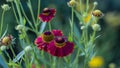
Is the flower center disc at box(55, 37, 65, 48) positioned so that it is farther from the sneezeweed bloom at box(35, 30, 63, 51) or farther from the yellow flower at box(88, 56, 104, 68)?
the yellow flower at box(88, 56, 104, 68)

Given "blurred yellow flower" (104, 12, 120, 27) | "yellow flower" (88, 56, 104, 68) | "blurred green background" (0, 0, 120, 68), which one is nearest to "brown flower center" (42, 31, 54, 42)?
"yellow flower" (88, 56, 104, 68)

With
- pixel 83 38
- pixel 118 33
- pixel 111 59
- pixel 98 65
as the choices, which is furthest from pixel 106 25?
pixel 83 38

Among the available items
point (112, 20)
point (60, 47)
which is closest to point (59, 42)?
point (60, 47)

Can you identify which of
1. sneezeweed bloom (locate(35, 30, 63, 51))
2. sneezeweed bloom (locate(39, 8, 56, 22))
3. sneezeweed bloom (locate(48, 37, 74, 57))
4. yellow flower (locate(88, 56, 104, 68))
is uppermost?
sneezeweed bloom (locate(39, 8, 56, 22))

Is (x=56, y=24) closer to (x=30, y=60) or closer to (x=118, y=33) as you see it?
(x=118, y=33)

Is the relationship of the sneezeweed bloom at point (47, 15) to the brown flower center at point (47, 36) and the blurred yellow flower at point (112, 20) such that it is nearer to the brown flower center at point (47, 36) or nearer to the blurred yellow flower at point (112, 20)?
the brown flower center at point (47, 36)

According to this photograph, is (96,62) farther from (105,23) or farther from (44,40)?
(44,40)

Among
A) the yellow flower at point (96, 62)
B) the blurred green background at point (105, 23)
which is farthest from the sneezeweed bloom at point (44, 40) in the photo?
the blurred green background at point (105, 23)
